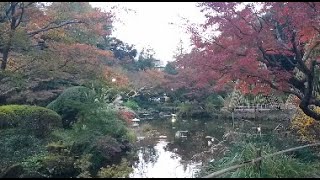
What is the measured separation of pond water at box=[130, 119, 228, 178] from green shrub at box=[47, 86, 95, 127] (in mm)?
2626

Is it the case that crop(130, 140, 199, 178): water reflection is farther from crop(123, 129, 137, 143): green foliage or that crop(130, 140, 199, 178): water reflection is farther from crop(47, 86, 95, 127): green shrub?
crop(47, 86, 95, 127): green shrub

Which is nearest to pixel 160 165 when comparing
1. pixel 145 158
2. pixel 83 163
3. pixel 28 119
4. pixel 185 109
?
pixel 145 158

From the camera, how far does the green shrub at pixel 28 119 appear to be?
989cm

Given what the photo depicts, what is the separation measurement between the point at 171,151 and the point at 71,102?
4.01 m

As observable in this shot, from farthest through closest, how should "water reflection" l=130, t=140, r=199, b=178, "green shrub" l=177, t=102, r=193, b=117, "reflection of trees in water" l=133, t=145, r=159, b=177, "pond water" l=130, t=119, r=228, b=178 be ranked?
"green shrub" l=177, t=102, r=193, b=117 → "reflection of trees in water" l=133, t=145, r=159, b=177 → "pond water" l=130, t=119, r=228, b=178 → "water reflection" l=130, t=140, r=199, b=178

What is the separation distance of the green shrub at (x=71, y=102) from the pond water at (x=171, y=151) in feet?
8.61

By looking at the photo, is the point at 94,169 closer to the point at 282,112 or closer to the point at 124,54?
the point at 282,112

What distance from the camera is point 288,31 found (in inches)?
299

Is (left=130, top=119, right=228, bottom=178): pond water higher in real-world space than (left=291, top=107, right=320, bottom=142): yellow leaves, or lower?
lower

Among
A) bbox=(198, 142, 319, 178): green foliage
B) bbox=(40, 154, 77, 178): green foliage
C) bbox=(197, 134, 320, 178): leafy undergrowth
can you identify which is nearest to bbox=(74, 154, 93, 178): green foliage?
bbox=(40, 154, 77, 178): green foliage

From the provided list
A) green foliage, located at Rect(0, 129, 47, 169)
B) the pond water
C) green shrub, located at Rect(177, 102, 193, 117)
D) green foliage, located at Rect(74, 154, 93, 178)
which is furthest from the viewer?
green shrub, located at Rect(177, 102, 193, 117)

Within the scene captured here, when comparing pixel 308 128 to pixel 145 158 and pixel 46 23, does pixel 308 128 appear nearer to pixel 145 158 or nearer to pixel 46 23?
pixel 145 158

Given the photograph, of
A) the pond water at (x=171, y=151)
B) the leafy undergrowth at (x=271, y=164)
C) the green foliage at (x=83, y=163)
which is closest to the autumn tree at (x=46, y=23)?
the green foliage at (x=83, y=163)

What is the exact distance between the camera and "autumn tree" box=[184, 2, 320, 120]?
23.7 ft
